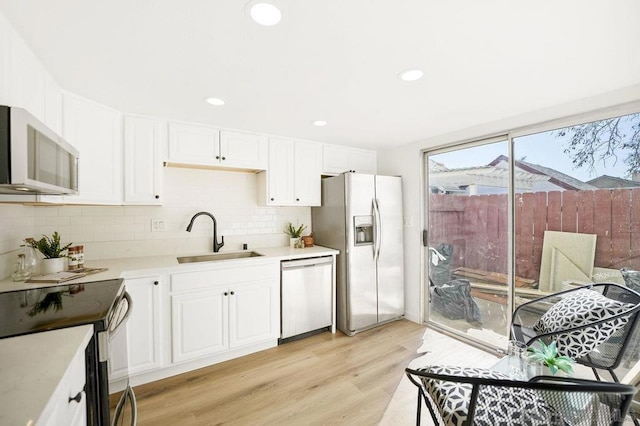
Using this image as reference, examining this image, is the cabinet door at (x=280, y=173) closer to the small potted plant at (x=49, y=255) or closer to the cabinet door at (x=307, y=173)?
the cabinet door at (x=307, y=173)

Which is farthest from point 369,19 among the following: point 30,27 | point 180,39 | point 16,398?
point 16,398

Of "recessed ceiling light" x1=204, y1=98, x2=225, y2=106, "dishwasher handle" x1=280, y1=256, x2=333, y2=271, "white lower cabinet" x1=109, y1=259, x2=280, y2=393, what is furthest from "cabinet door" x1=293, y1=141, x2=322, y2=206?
"recessed ceiling light" x1=204, y1=98, x2=225, y2=106

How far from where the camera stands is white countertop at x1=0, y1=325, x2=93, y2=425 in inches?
24.9

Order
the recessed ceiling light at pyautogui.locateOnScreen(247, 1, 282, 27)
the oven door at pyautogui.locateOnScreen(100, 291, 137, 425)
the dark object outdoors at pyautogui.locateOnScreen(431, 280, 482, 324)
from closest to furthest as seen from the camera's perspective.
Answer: the recessed ceiling light at pyautogui.locateOnScreen(247, 1, 282, 27)
the oven door at pyautogui.locateOnScreen(100, 291, 137, 425)
the dark object outdoors at pyautogui.locateOnScreen(431, 280, 482, 324)

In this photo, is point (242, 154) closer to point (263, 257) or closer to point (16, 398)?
point (263, 257)

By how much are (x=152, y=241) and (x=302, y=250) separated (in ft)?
4.97

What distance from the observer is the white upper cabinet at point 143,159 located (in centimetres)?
229

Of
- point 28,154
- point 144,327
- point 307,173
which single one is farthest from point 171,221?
point 28,154

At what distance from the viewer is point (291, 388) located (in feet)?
6.84

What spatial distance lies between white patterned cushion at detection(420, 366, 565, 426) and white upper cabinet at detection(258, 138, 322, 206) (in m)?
2.18

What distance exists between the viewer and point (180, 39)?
4.29ft

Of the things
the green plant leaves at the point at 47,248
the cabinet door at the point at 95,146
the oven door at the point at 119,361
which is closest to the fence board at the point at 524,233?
the oven door at the point at 119,361

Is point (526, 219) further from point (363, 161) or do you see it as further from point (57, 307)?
point (57, 307)

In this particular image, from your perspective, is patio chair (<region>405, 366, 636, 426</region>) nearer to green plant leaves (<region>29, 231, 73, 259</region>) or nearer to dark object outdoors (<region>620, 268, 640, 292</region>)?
dark object outdoors (<region>620, 268, 640, 292</region>)
